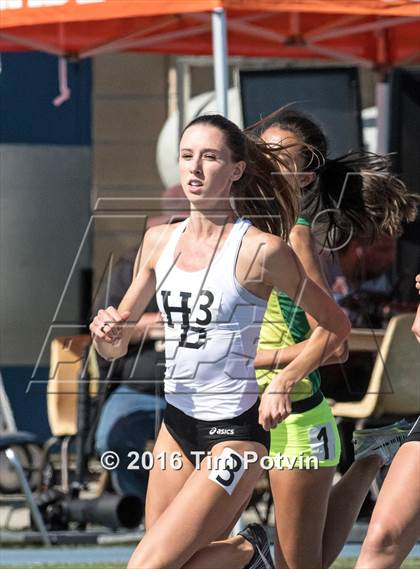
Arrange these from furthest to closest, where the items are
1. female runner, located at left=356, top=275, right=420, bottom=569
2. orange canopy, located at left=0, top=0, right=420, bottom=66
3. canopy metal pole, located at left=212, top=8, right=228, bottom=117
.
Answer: orange canopy, located at left=0, top=0, right=420, bottom=66 → canopy metal pole, located at left=212, top=8, right=228, bottom=117 → female runner, located at left=356, top=275, right=420, bottom=569

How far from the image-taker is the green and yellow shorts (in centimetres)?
461

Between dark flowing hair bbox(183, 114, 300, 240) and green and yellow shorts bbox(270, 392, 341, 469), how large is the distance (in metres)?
0.61

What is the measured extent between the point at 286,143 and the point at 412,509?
149 cm

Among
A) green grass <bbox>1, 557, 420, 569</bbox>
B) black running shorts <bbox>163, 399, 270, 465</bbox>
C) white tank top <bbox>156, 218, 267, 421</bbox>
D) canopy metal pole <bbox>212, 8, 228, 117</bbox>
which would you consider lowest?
green grass <bbox>1, 557, 420, 569</bbox>

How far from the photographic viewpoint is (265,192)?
4.59 metres

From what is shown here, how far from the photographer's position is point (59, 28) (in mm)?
9375

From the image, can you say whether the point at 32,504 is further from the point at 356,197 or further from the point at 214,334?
the point at 214,334

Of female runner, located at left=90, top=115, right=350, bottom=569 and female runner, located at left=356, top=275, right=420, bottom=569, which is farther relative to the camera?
female runner, located at left=90, top=115, right=350, bottom=569

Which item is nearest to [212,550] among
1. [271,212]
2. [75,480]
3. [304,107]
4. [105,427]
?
[271,212]

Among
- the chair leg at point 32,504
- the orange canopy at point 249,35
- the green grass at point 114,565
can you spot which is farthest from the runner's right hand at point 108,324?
the orange canopy at point 249,35

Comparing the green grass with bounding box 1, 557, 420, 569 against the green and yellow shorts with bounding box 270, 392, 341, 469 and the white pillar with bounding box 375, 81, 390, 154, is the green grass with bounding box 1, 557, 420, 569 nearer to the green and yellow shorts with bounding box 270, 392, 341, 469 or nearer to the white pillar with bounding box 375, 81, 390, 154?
the green and yellow shorts with bounding box 270, 392, 341, 469

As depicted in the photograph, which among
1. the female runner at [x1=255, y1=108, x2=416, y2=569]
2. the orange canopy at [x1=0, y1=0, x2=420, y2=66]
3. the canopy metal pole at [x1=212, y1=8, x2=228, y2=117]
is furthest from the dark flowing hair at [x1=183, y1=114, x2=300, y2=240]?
the orange canopy at [x1=0, y1=0, x2=420, y2=66]

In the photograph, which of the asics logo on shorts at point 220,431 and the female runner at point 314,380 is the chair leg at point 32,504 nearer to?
the female runner at point 314,380

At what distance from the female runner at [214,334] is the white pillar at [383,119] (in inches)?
211
